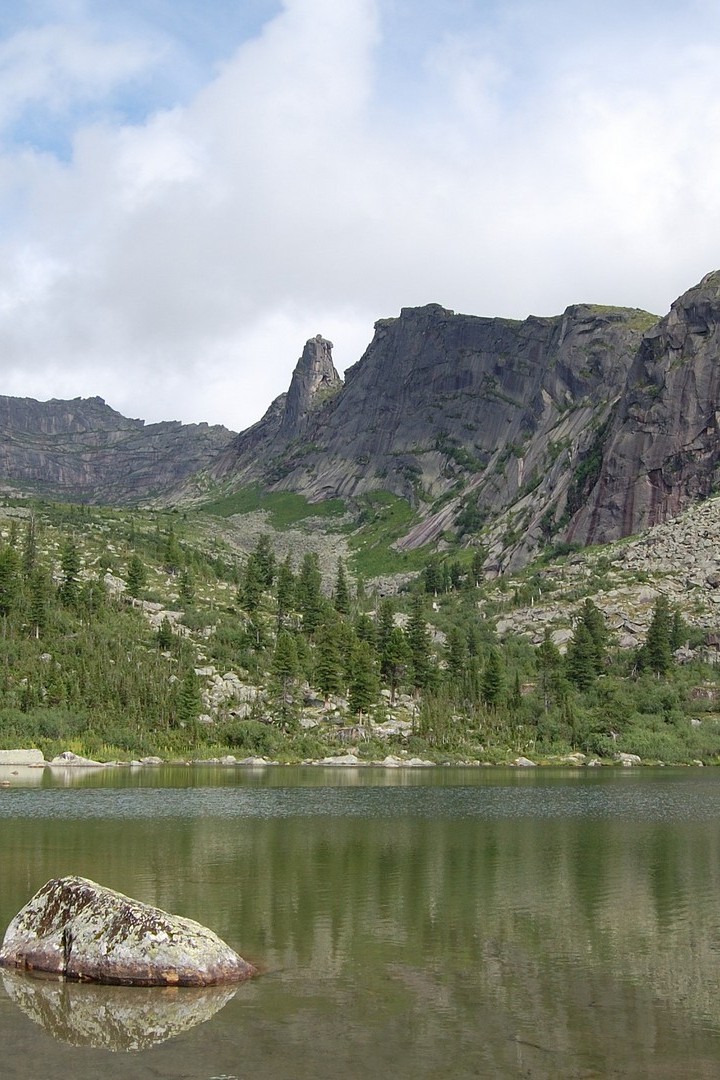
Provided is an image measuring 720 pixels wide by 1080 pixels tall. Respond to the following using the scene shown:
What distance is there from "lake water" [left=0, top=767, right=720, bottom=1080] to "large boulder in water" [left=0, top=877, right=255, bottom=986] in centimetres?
58

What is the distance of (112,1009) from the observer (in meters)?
22.1

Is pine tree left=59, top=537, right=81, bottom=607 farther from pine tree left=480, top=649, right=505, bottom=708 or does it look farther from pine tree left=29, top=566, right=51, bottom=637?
pine tree left=480, top=649, right=505, bottom=708

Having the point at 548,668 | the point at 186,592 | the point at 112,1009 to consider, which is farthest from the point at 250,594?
the point at 112,1009

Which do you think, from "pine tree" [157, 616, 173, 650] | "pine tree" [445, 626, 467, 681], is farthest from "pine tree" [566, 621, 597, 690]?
"pine tree" [157, 616, 173, 650]

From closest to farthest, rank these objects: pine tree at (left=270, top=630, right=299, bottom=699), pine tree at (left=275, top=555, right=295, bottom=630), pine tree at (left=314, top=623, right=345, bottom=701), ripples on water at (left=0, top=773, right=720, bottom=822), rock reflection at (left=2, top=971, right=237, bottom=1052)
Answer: rock reflection at (left=2, top=971, right=237, bottom=1052), ripples on water at (left=0, top=773, right=720, bottom=822), pine tree at (left=270, top=630, right=299, bottom=699), pine tree at (left=314, top=623, right=345, bottom=701), pine tree at (left=275, top=555, right=295, bottom=630)

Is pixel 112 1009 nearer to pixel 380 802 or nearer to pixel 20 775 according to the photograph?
pixel 380 802

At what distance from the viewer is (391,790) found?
87.6 meters

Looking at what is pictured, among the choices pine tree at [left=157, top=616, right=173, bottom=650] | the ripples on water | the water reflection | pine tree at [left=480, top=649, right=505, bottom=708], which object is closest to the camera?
the ripples on water

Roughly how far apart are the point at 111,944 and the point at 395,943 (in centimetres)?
868

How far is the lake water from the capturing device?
19250 millimetres

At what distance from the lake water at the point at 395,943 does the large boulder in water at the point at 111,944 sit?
58cm

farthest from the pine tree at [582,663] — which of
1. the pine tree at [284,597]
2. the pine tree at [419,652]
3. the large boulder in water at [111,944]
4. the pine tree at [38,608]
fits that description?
the large boulder in water at [111,944]

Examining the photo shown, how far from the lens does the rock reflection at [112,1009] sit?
66.5ft

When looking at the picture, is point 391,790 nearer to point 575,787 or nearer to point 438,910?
point 575,787
